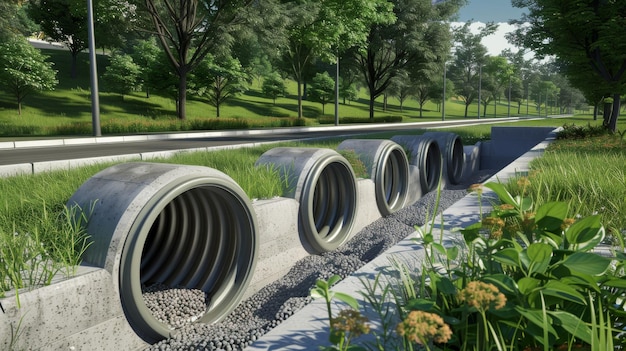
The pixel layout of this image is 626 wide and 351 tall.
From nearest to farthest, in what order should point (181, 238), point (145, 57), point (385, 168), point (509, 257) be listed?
point (509, 257)
point (181, 238)
point (385, 168)
point (145, 57)

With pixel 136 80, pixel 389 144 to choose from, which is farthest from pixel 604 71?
pixel 136 80

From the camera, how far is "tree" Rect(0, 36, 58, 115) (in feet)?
99.9

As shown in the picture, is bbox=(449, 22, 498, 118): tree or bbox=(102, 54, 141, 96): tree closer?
bbox=(102, 54, 141, 96): tree

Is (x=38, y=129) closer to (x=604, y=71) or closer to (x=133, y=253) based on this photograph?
(x=133, y=253)

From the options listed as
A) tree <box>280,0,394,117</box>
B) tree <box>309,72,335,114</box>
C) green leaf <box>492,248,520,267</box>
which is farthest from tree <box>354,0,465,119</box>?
green leaf <box>492,248,520,267</box>

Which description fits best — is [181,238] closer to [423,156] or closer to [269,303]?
[269,303]

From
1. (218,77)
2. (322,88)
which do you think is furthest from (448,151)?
(322,88)

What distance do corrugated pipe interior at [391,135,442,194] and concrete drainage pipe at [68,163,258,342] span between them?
700 cm

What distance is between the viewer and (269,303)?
532 cm

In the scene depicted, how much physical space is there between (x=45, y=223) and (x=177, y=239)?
1778 mm

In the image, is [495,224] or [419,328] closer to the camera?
[419,328]

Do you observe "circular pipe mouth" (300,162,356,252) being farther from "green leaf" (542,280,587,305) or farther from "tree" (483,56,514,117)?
"tree" (483,56,514,117)

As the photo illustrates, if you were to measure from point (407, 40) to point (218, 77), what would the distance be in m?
18.4

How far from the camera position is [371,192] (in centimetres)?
926
